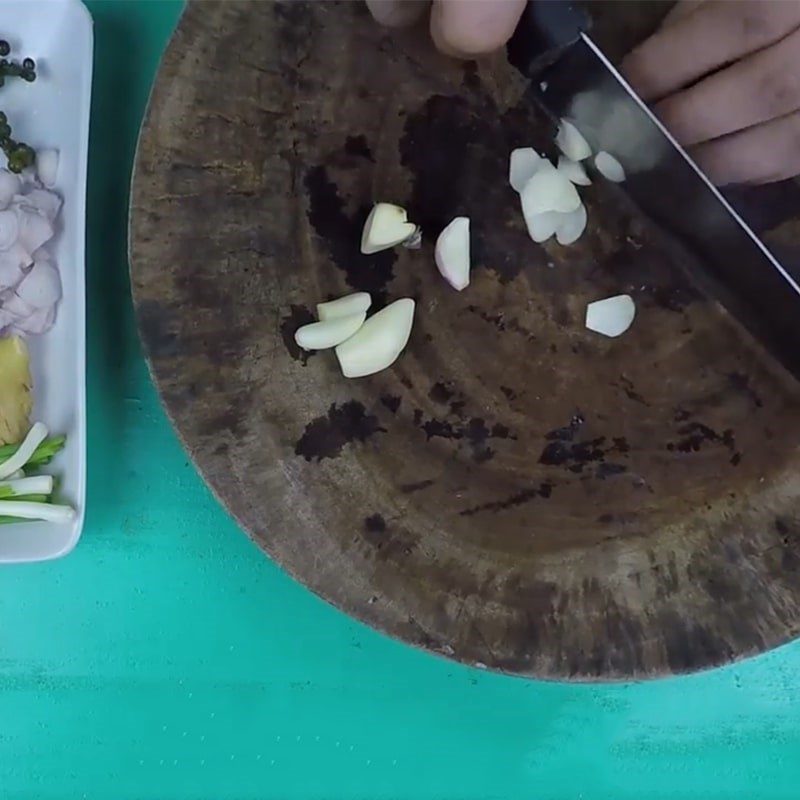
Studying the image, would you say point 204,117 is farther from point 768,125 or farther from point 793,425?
point 793,425

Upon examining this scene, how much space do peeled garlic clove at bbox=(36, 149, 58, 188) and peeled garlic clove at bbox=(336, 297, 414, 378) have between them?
0.33m

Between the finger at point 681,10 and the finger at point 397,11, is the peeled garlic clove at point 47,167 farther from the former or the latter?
the finger at point 681,10

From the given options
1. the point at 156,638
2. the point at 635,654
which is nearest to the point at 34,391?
the point at 156,638

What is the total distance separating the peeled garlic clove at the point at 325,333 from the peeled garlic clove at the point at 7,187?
0.29 m

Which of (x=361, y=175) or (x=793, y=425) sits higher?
(x=361, y=175)

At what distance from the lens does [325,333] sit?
789 mm

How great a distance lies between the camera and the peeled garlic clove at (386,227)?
2.62 ft

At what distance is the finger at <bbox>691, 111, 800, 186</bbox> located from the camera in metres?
0.77

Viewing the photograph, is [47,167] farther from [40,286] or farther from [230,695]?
[230,695]

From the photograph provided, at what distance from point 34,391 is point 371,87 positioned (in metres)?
0.42

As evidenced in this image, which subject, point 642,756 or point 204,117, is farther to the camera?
point 642,756

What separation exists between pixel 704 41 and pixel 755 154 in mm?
104

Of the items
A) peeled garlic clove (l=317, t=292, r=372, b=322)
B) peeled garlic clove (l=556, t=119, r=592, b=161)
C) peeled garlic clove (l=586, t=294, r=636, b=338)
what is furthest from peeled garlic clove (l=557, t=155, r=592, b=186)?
peeled garlic clove (l=317, t=292, r=372, b=322)

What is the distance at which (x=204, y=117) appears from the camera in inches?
29.6
